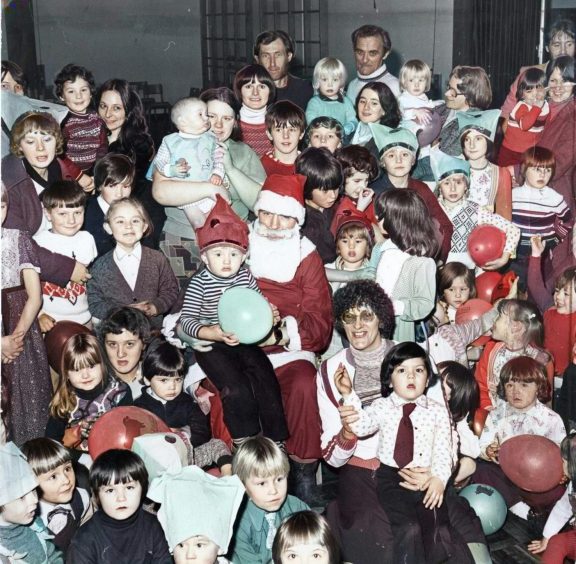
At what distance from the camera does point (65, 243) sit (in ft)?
11.4

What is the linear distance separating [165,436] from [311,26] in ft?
4.97

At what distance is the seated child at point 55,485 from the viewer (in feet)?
10.6

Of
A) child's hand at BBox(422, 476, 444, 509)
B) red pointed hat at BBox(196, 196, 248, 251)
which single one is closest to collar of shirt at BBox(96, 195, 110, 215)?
red pointed hat at BBox(196, 196, 248, 251)

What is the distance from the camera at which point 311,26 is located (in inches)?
143

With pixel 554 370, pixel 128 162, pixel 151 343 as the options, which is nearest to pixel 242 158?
pixel 128 162

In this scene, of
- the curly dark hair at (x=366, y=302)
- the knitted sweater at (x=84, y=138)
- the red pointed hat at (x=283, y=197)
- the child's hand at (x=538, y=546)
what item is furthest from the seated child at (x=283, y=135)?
the child's hand at (x=538, y=546)

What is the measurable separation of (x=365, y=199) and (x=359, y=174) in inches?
3.6

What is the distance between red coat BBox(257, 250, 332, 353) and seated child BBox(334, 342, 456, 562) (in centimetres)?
25

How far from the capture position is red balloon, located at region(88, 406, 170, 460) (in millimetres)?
3340

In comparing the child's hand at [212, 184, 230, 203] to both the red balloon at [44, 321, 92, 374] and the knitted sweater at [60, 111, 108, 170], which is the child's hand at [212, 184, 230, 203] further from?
the red balloon at [44, 321, 92, 374]

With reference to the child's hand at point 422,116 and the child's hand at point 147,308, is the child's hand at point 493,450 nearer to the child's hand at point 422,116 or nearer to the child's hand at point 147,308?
the child's hand at point 422,116

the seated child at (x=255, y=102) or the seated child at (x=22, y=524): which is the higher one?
the seated child at (x=255, y=102)

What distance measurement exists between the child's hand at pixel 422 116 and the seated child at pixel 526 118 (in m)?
0.29

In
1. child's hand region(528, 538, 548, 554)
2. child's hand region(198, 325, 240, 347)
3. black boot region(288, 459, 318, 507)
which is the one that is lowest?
child's hand region(528, 538, 548, 554)
